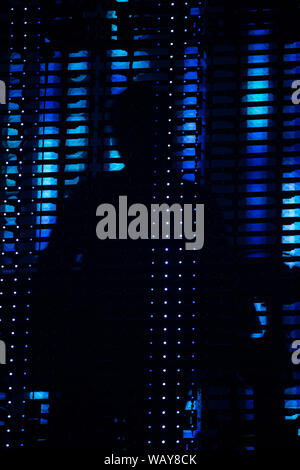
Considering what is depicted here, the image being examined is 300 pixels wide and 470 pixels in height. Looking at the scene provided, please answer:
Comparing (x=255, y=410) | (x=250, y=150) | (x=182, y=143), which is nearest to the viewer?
(x=255, y=410)

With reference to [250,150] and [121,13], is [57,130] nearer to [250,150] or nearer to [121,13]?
[121,13]

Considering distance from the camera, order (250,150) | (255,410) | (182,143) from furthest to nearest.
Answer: (250,150) < (182,143) < (255,410)

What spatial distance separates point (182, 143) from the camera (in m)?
2.04

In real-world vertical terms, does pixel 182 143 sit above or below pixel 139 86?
below

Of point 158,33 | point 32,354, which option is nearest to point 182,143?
point 158,33

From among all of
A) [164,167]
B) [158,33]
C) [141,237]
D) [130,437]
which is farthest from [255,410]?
[158,33]

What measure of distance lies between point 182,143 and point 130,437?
884mm

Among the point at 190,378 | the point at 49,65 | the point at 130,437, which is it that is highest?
the point at 49,65

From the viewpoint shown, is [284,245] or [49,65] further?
[49,65]

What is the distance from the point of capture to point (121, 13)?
212 centimetres

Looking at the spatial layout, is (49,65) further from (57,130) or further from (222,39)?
(222,39)

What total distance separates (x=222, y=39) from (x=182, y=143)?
13.7 inches

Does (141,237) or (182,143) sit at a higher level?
(182,143)

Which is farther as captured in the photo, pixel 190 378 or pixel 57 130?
pixel 57 130
